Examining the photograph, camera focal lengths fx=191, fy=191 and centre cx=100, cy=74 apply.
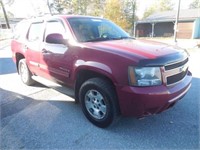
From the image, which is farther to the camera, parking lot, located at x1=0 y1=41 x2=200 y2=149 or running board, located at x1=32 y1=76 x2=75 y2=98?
running board, located at x1=32 y1=76 x2=75 y2=98

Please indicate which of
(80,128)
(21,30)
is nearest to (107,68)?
(80,128)

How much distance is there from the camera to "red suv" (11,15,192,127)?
2.65 m

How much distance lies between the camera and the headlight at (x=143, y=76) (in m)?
2.63

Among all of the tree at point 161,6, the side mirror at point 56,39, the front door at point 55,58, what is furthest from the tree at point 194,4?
the side mirror at point 56,39

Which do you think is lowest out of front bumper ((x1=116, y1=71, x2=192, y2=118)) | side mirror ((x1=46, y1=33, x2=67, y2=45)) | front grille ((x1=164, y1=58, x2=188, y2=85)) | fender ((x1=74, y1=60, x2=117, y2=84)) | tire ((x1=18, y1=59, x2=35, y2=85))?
tire ((x1=18, y1=59, x2=35, y2=85))

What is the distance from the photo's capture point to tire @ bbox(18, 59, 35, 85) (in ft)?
17.3

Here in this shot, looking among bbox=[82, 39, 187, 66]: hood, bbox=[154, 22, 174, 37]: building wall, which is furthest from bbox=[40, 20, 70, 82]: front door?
bbox=[154, 22, 174, 37]: building wall

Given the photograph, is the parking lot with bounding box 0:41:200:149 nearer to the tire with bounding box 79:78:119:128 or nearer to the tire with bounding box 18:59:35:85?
the tire with bounding box 79:78:119:128

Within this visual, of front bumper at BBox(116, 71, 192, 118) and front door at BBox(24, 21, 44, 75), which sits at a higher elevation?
front door at BBox(24, 21, 44, 75)

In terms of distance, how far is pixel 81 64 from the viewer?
127 inches

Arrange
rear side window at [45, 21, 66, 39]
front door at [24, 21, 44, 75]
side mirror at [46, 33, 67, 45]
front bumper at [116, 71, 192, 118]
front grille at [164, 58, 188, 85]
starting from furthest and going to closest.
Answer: front door at [24, 21, 44, 75], rear side window at [45, 21, 66, 39], side mirror at [46, 33, 67, 45], front grille at [164, 58, 188, 85], front bumper at [116, 71, 192, 118]

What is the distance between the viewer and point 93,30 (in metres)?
3.99

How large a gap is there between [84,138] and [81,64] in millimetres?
1195

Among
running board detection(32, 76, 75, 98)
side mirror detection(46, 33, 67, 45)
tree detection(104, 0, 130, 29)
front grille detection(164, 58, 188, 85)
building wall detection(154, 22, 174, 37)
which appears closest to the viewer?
front grille detection(164, 58, 188, 85)
